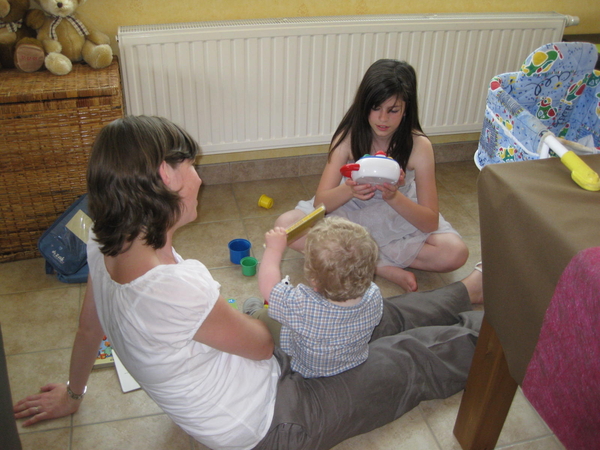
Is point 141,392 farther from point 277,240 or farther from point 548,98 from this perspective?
point 548,98

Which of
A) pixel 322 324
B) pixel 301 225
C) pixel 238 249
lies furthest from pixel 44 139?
pixel 322 324

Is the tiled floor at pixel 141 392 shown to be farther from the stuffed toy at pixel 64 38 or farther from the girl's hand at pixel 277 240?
the stuffed toy at pixel 64 38

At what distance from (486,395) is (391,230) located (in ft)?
2.70

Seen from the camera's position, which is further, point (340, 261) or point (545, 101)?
point (545, 101)

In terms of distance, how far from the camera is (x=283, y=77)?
2268mm

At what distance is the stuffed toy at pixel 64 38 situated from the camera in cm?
190

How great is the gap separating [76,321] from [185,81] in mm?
988

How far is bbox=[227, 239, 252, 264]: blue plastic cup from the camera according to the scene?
198cm

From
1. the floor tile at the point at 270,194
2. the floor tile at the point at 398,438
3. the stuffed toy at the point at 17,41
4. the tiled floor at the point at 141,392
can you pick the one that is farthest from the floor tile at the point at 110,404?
the stuffed toy at the point at 17,41

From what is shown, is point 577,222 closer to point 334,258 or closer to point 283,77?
point 334,258

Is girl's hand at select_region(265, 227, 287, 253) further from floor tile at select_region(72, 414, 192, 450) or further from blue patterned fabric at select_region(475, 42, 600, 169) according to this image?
blue patterned fabric at select_region(475, 42, 600, 169)

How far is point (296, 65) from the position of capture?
2250mm

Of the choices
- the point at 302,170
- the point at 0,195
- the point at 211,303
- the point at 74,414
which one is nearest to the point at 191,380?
the point at 211,303

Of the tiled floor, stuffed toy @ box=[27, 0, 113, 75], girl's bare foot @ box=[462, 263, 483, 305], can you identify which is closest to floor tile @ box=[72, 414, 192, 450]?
the tiled floor
